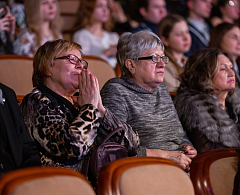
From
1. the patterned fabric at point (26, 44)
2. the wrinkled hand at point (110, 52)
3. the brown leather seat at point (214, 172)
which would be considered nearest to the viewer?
the brown leather seat at point (214, 172)

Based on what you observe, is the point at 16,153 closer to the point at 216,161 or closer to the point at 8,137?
the point at 8,137

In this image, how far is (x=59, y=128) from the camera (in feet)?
4.17

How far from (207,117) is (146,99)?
39 cm

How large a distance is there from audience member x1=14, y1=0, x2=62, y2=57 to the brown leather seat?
1873mm

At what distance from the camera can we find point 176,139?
177 cm

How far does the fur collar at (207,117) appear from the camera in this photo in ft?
6.09

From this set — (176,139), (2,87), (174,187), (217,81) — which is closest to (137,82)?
(176,139)

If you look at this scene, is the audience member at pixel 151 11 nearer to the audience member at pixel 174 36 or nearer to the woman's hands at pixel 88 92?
the audience member at pixel 174 36

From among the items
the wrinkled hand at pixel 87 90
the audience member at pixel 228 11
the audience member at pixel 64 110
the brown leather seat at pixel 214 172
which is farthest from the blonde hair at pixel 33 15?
the audience member at pixel 228 11

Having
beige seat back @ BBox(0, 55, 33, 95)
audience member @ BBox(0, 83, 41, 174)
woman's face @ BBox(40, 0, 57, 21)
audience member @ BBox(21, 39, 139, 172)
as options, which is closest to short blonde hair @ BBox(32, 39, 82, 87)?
audience member @ BBox(21, 39, 139, 172)

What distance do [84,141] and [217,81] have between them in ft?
3.63

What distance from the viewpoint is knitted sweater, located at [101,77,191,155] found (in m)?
1.67

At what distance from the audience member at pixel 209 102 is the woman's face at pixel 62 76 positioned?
758 millimetres

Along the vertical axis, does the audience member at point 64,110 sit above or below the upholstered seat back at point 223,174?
above
